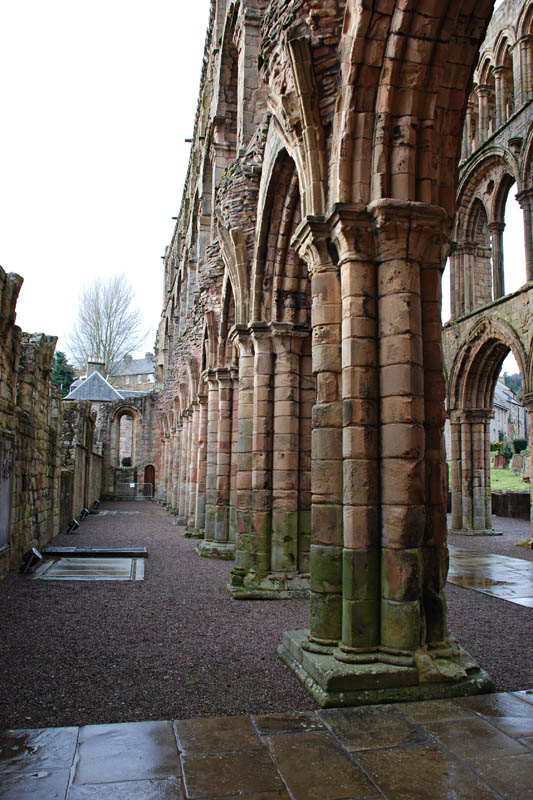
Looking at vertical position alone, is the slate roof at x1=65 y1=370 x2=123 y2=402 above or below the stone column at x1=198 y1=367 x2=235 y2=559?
above

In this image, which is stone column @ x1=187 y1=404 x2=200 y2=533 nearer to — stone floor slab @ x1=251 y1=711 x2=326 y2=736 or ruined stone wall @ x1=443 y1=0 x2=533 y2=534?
ruined stone wall @ x1=443 y1=0 x2=533 y2=534

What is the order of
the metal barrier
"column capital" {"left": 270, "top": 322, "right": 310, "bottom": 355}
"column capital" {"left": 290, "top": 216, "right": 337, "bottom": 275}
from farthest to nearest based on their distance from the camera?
the metal barrier
"column capital" {"left": 270, "top": 322, "right": 310, "bottom": 355}
"column capital" {"left": 290, "top": 216, "right": 337, "bottom": 275}

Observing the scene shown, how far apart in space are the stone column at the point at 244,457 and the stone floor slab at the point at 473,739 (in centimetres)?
458

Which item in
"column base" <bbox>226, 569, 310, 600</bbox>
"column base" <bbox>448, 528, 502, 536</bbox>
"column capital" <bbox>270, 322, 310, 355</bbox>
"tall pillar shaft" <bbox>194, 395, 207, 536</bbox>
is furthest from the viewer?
"column base" <bbox>448, 528, 502, 536</bbox>

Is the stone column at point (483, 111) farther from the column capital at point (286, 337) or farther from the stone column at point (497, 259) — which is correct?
the column capital at point (286, 337)

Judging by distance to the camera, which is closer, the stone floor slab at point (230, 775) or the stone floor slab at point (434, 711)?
the stone floor slab at point (230, 775)

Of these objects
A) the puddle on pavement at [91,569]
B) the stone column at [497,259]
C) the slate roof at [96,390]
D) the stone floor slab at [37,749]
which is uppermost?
the stone column at [497,259]

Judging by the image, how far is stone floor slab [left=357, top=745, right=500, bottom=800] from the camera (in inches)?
106

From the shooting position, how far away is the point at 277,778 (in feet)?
9.37

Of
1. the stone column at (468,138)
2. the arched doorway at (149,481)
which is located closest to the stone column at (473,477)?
the stone column at (468,138)

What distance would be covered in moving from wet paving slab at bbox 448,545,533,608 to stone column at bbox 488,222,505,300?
756 cm

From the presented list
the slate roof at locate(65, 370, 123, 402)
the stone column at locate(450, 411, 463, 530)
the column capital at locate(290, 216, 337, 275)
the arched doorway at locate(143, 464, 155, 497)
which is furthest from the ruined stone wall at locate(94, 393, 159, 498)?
the column capital at locate(290, 216, 337, 275)

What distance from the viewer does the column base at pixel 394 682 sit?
383 centimetres

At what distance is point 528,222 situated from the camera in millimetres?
14984
